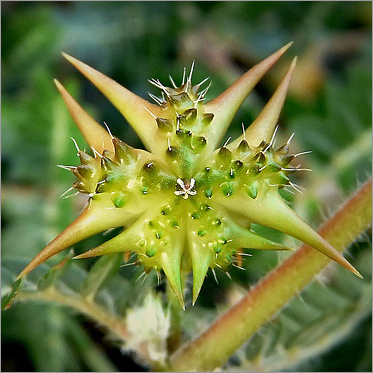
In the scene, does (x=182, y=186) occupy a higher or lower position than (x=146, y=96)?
higher

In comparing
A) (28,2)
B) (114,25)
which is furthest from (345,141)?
(28,2)

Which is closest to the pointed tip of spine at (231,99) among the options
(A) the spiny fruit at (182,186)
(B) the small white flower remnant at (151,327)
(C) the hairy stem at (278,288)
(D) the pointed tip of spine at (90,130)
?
(A) the spiny fruit at (182,186)

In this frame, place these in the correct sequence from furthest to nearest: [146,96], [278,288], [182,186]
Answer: [146,96]
[278,288]
[182,186]

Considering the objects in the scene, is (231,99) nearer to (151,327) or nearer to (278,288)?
(278,288)

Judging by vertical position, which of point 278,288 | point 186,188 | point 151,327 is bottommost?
point 151,327

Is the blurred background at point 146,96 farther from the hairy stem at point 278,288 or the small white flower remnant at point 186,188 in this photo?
the small white flower remnant at point 186,188

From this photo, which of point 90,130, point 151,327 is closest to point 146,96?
point 151,327
